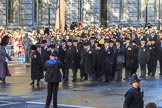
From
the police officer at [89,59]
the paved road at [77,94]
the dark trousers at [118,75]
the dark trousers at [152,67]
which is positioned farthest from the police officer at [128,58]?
the dark trousers at [152,67]

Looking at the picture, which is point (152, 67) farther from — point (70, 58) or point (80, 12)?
point (80, 12)

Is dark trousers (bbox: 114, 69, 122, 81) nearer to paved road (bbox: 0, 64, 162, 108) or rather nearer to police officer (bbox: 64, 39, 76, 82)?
paved road (bbox: 0, 64, 162, 108)

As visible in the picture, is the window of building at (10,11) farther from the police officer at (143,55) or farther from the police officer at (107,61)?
the police officer at (107,61)

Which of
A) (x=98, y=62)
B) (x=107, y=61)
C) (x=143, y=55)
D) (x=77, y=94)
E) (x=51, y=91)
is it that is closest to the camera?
(x=51, y=91)

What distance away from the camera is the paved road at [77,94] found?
17.6 metres

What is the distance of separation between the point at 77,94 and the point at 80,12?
1467 inches

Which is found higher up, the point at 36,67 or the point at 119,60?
the point at 119,60

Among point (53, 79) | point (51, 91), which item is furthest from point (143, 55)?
point (53, 79)

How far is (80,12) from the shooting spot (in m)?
56.8

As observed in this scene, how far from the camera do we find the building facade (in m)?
53.7

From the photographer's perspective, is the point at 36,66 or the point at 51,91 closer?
the point at 51,91

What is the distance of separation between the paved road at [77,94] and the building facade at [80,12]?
27315mm

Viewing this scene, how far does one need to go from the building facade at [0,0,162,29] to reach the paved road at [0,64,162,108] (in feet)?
89.6

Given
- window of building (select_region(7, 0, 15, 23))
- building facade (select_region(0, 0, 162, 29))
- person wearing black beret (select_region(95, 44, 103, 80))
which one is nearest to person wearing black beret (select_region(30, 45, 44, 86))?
person wearing black beret (select_region(95, 44, 103, 80))
